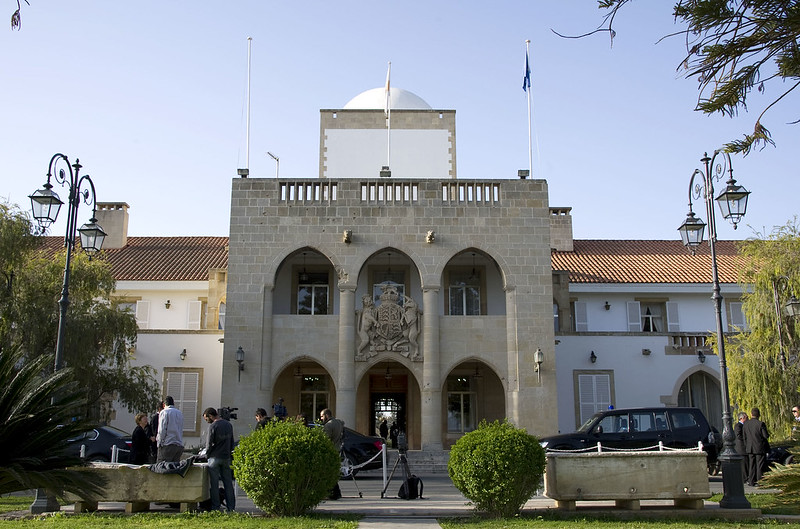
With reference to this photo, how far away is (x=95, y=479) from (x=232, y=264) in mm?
16041

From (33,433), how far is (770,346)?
21324 millimetres

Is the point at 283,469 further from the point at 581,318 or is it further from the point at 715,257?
the point at 581,318

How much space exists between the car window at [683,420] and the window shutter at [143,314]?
1905cm

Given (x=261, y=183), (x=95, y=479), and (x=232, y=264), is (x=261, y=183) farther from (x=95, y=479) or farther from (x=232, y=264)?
(x=95, y=479)

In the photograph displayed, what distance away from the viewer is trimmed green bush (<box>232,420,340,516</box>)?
34.8ft

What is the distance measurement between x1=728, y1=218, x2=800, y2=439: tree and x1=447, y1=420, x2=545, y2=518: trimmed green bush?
14247mm

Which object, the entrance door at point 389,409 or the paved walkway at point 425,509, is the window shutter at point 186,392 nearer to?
the entrance door at point 389,409

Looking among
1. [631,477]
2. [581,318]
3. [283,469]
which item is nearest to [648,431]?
[631,477]

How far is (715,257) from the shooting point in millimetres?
14352

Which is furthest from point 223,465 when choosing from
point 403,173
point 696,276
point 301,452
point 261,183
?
point 696,276

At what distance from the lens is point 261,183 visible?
24.3 metres

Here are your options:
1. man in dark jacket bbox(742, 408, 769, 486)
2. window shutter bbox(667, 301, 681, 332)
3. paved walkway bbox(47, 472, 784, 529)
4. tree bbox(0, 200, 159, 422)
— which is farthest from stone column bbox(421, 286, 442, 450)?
window shutter bbox(667, 301, 681, 332)

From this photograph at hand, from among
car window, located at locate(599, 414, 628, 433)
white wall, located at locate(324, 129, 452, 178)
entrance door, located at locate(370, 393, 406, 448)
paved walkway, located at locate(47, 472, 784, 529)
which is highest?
white wall, located at locate(324, 129, 452, 178)

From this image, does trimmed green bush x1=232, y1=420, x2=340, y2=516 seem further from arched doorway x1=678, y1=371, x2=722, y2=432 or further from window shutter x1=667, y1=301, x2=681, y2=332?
window shutter x1=667, y1=301, x2=681, y2=332
